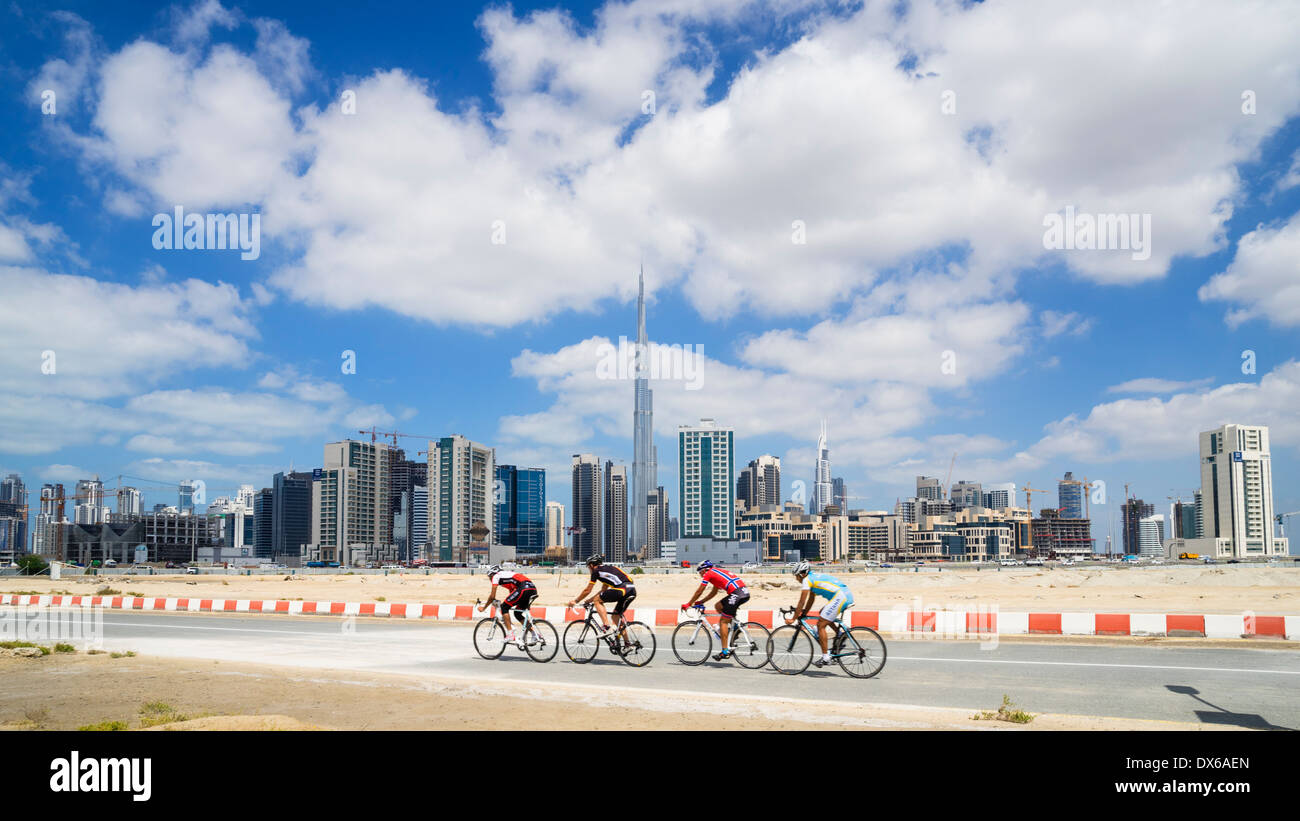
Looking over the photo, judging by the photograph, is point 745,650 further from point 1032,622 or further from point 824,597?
point 1032,622

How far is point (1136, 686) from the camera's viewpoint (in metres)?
13.3

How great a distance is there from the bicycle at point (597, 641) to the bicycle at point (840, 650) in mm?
2440

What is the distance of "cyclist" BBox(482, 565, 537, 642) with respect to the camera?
1683cm

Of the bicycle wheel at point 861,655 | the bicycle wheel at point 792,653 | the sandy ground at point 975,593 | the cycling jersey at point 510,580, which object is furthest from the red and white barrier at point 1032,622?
the sandy ground at point 975,593

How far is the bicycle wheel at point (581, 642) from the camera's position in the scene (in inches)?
658

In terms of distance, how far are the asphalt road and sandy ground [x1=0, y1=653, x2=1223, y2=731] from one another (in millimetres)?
1087

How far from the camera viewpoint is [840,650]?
48.6 ft

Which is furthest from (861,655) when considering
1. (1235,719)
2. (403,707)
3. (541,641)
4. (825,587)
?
(403,707)

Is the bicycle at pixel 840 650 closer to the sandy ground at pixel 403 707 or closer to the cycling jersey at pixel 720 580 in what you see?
the cycling jersey at pixel 720 580

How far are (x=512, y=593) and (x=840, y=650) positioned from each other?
257 inches
